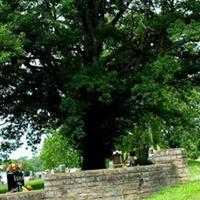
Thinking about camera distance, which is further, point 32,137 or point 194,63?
point 32,137

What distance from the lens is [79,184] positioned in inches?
699

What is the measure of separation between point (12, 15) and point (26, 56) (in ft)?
7.14

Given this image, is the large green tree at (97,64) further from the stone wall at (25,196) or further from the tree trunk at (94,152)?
the stone wall at (25,196)

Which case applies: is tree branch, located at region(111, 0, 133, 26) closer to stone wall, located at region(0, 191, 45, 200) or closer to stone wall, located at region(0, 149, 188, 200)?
stone wall, located at region(0, 149, 188, 200)

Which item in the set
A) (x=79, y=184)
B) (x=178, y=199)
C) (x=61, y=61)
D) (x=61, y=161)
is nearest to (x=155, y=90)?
(x=61, y=61)

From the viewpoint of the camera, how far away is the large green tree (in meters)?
Answer: 25.7

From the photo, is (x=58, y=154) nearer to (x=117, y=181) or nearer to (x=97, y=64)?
(x=97, y=64)

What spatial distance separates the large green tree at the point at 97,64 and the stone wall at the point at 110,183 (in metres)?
4.18

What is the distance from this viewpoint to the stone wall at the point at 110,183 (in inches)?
678

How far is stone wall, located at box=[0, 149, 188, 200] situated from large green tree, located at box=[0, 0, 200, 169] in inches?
165

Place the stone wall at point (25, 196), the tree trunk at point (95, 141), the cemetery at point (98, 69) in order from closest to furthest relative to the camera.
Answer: the stone wall at point (25, 196) < the cemetery at point (98, 69) < the tree trunk at point (95, 141)

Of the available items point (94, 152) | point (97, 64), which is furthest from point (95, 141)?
point (97, 64)

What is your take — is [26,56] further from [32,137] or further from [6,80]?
[32,137]

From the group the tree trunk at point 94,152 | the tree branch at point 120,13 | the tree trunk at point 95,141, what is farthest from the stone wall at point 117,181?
the tree branch at point 120,13
